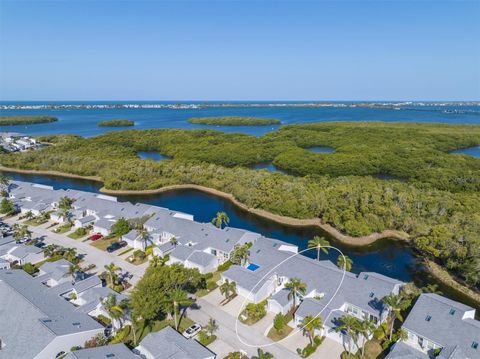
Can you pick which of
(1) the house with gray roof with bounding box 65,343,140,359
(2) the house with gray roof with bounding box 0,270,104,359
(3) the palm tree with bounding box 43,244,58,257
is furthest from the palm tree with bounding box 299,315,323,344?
(3) the palm tree with bounding box 43,244,58,257

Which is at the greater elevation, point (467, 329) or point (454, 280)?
point (467, 329)

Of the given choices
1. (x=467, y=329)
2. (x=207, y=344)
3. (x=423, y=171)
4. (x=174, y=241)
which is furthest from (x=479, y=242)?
(x=423, y=171)

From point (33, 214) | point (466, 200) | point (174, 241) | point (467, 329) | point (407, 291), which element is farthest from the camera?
point (33, 214)

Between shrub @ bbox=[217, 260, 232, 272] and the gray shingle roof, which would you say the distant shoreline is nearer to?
shrub @ bbox=[217, 260, 232, 272]

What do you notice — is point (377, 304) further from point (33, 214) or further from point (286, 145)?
point (286, 145)

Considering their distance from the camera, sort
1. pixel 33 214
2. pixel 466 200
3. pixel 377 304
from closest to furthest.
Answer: pixel 377 304 < pixel 466 200 < pixel 33 214

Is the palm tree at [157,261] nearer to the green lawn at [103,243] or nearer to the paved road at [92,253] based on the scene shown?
the paved road at [92,253]

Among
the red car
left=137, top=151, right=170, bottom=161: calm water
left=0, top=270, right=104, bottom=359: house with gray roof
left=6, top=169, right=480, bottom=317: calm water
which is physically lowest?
left=6, top=169, right=480, bottom=317: calm water
